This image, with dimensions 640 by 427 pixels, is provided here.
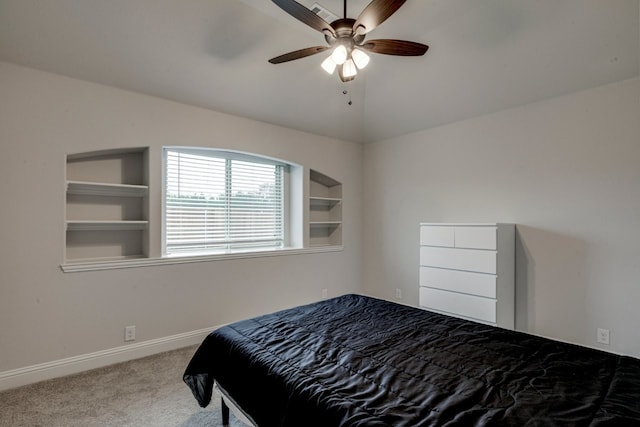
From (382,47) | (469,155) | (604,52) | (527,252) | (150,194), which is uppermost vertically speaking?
(604,52)

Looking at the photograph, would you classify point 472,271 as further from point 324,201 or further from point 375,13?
point 375,13

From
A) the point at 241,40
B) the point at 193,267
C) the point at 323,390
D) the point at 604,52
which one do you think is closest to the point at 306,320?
the point at 323,390

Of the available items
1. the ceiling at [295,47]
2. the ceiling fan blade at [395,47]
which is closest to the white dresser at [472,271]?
the ceiling at [295,47]

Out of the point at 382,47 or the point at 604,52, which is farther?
the point at 604,52

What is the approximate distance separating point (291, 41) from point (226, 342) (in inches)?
98.5

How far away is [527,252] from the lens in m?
3.11

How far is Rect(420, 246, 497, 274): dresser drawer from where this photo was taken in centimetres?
295

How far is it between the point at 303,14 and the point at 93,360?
3.06 meters

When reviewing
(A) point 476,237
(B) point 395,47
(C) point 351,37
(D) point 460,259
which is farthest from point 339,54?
(D) point 460,259

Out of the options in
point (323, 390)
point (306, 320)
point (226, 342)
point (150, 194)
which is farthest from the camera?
point (150, 194)

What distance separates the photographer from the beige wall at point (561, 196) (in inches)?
102

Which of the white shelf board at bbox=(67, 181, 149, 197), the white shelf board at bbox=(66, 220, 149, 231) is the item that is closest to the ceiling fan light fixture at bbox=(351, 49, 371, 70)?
the white shelf board at bbox=(67, 181, 149, 197)

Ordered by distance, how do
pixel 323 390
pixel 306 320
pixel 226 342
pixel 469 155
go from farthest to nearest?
pixel 469 155 → pixel 306 320 → pixel 226 342 → pixel 323 390

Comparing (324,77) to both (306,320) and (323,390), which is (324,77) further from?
(323,390)
